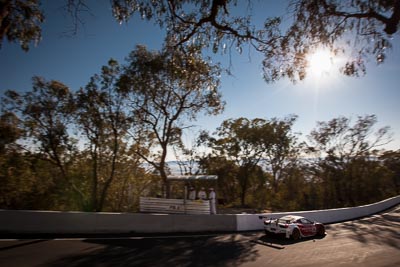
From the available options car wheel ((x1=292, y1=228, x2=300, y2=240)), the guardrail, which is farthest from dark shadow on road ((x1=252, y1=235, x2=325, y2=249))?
the guardrail

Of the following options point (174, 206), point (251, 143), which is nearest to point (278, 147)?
point (251, 143)

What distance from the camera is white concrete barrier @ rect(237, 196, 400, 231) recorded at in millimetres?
16484

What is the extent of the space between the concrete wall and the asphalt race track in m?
1.46

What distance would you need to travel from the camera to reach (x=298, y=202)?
43.5 m

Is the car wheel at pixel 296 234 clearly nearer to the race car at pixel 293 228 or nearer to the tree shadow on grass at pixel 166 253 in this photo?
the race car at pixel 293 228

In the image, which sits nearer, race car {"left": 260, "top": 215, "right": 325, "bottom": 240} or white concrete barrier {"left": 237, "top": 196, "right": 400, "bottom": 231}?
race car {"left": 260, "top": 215, "right": 325, "bottom": 240}

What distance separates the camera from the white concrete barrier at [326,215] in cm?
1648

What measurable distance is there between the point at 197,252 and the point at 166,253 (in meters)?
1.09

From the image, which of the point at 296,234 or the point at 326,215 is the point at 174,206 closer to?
the point at 296,234

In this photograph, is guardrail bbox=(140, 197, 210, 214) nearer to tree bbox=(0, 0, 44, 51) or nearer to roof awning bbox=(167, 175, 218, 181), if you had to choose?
roof awning bbox=(167, 175, 218, 181)

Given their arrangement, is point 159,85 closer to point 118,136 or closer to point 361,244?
point 118,136

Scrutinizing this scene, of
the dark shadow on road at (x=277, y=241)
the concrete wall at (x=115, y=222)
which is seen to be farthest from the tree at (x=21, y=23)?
the dark shadow on road at (x=277, y=241)

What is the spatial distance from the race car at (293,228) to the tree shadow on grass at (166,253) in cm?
171

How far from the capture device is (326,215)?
21172 mm
